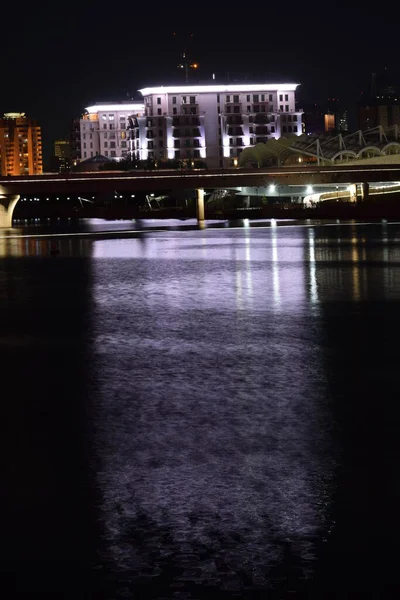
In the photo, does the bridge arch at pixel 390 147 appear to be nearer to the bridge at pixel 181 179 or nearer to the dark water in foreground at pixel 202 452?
the bridge at pixel 181 179

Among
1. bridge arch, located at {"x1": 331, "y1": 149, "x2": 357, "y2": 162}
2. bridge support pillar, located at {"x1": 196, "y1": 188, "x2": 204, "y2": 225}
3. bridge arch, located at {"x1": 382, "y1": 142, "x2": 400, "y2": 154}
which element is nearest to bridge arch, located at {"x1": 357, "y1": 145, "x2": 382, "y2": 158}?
bridge arch, located at {"x1": 382, "y1": 142, "x2": 400, "y2": 154}

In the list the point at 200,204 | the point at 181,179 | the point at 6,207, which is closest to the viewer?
the point at 181,179

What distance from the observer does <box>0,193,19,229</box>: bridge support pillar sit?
407ft

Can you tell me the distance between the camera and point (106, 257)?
5838 centimetres

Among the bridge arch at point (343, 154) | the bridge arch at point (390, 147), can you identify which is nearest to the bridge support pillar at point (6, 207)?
the bridge arch at point (343, 154)

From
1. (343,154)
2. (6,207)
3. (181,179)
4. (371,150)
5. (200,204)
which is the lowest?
(200,204)

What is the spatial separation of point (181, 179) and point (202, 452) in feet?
345

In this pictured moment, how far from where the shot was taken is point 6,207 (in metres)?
127

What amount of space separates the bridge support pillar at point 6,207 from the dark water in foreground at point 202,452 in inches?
3838

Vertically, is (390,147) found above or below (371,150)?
above

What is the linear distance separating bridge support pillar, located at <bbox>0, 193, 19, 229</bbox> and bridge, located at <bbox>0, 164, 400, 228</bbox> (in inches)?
33.5

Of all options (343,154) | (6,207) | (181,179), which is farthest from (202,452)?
(343,154)

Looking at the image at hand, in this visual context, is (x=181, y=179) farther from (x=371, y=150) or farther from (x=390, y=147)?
(x=390, y=147)

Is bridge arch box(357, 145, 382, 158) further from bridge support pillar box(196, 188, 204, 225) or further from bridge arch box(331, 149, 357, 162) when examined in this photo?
bridge support pillar box(196, 188, 204, 225)
